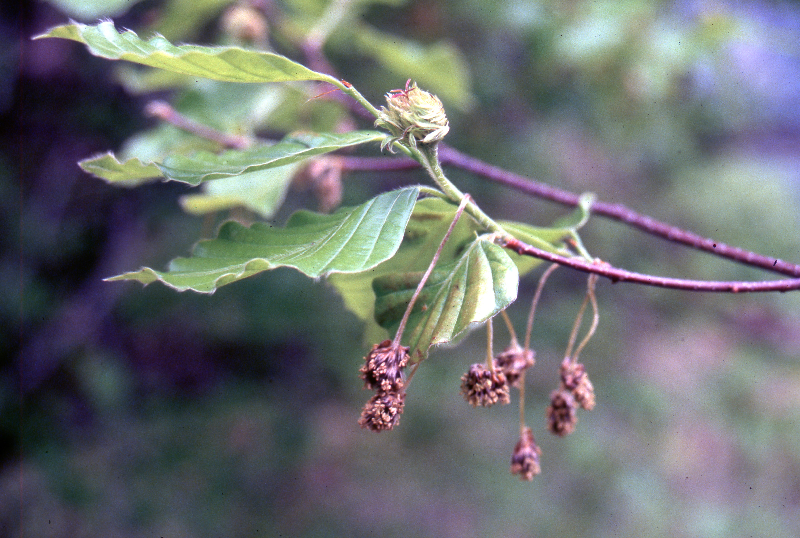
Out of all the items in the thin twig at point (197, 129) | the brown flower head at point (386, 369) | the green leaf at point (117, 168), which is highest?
the thin twig at point (197, 129)

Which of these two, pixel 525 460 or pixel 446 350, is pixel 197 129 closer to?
pixel 525 460

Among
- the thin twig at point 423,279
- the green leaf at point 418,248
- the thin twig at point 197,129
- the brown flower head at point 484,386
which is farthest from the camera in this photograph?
the thin twig at point 197,129

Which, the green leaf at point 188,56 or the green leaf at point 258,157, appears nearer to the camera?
the green leaf at point 188,56

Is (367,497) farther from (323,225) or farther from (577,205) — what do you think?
(323,225)

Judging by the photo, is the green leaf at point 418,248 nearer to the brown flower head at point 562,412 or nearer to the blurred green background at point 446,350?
the brown flower head at point 562,412

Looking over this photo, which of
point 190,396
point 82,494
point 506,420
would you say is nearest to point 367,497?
point 506,420

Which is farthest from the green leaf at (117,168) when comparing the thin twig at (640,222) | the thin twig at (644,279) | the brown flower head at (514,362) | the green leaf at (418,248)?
the thin twig at (640,222)

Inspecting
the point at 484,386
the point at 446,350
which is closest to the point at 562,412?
the point at 484,386
